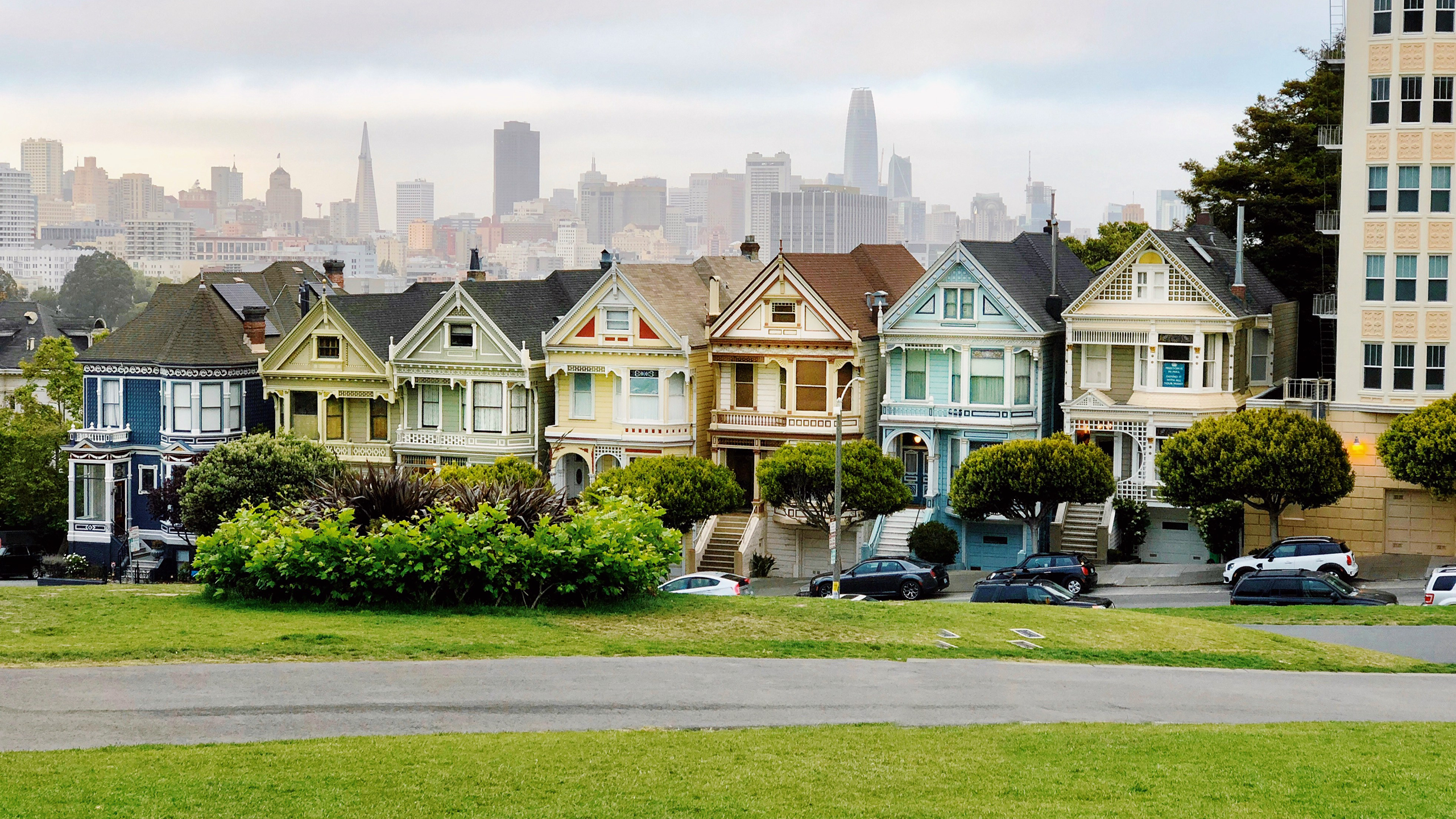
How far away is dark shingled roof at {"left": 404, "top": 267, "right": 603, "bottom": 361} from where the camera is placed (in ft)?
201

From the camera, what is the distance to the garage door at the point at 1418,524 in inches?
1996

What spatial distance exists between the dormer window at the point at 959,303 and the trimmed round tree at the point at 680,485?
29.7ft

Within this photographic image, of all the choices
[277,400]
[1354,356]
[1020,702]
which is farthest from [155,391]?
[1020,702]

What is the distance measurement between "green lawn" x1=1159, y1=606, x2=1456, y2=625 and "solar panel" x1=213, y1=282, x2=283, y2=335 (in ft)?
133

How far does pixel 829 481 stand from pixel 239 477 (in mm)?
19721

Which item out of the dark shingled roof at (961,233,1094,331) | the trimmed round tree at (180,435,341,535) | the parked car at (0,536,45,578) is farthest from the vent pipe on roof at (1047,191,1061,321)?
the parked car at (0,536,45,578)

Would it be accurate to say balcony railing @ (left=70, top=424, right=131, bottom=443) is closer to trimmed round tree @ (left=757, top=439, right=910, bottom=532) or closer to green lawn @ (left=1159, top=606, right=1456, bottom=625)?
trimmed round tree @ (left=757, top=439, right=910, bottom=532)

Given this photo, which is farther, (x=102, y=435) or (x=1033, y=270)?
(x=102, y=435)

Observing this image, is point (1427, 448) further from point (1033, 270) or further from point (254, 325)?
point (254, 325)

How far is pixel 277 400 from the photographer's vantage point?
6381cm

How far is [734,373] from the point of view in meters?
59.3

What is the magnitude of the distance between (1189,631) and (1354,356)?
2249 centimetres

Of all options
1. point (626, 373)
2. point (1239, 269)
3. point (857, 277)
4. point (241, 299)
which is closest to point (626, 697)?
point (626, 373)

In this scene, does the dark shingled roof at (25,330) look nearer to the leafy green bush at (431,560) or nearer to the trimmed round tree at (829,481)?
the trimmed round tree at (829,481)
